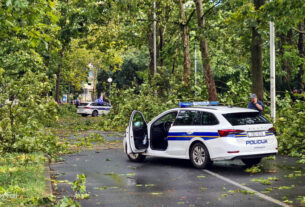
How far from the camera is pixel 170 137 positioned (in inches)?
512

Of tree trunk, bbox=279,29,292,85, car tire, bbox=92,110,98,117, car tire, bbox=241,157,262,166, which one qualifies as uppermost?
tree trunk, bbox=279,29,292,85

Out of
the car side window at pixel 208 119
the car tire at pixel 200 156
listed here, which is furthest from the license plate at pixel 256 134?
the car tire at pixel 200 156

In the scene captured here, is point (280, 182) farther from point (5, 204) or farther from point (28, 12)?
point (28, 12)

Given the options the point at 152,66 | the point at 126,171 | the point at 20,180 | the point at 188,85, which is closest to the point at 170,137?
the point at 126,171

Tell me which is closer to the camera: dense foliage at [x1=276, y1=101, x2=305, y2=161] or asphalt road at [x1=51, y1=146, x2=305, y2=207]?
asphalt road at [x1=51, y1=146, x2=305, y2=207]

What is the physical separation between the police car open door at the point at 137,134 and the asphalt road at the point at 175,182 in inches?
18.0

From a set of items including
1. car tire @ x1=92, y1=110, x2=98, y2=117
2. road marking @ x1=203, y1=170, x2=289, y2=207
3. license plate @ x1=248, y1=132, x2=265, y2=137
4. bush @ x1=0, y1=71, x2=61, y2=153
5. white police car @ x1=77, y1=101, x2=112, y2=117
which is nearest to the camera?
road marking @ x1=203, y1=170, x2=289, y2=207

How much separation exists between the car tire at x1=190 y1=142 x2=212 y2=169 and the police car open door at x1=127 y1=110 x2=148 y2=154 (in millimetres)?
1585

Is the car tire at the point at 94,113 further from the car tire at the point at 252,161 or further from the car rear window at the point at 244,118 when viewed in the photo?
the car rear window at the point at 244,118

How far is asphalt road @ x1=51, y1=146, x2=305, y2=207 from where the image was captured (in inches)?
325

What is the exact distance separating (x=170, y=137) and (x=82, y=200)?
16.2 feet

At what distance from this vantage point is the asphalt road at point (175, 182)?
827 cm

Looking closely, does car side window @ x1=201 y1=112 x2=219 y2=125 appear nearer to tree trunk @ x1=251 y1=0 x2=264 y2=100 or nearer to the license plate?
the license plate

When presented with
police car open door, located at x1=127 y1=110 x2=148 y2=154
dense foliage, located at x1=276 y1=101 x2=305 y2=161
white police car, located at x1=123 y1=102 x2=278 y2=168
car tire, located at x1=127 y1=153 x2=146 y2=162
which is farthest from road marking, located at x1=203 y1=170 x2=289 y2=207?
dense foliage, located at x1=276 y1=101 x2=305 y2=161
